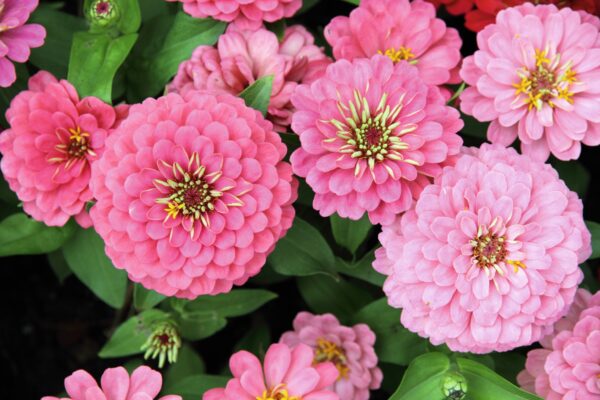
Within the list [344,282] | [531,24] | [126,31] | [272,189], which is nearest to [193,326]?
[344,282]

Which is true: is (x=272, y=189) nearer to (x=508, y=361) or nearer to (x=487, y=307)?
(x=487, y=307)

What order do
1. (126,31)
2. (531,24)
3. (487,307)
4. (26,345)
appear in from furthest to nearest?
(26,345)
(126,31)
(531,24)
(487,307)

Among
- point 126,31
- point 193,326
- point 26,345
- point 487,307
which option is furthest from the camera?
point 26,345

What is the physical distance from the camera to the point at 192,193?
0.91 meters

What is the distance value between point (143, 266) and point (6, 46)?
1.26ft

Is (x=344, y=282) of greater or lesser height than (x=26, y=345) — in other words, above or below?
above

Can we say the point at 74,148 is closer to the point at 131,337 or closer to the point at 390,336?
the point at 131,337

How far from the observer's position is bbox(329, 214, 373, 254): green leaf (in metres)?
1.10

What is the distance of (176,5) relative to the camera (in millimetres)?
1292

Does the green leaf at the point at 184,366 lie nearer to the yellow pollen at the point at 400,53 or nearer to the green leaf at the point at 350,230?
the green leaf at the point at 350,230

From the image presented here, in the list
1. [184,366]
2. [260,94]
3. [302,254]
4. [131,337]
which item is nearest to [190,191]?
[260,94]

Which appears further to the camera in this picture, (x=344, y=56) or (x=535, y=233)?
(x=344, y=56)

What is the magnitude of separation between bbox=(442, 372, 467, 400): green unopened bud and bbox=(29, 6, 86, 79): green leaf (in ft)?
2.73

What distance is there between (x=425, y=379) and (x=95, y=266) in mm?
588
